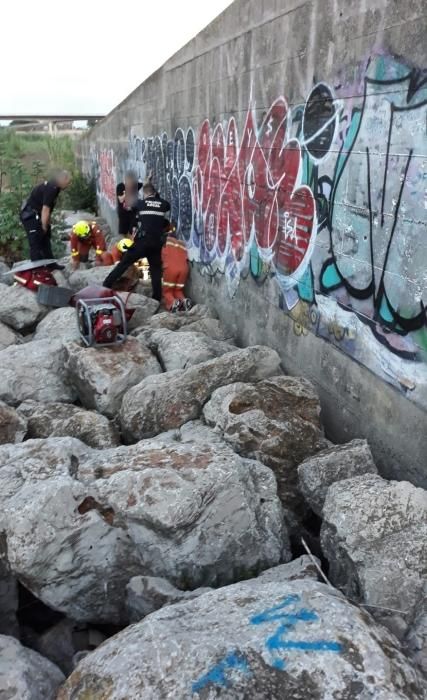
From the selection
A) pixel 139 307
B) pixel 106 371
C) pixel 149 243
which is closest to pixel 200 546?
pixel 106 371

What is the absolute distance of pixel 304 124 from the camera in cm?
492

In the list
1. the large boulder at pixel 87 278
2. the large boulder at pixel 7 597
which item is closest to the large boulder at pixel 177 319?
the large boulder at pixel 87 278

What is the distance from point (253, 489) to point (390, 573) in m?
0.91

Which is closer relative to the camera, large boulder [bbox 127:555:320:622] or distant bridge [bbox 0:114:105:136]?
large boulder [bbox 127:555:320:622]

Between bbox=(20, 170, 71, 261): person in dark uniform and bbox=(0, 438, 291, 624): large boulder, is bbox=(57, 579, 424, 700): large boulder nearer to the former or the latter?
bbox=(0, 438, 291, 624): large boulder

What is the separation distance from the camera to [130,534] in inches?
132

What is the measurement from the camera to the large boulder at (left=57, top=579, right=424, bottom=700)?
213 centimetres

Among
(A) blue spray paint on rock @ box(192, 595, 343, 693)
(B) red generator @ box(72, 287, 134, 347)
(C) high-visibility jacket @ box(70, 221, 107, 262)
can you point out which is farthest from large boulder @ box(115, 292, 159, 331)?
(A) blue spray paint on rock @ box(192, 595, 343, 693)

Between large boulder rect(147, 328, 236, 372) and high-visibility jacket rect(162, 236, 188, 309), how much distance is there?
2131mm

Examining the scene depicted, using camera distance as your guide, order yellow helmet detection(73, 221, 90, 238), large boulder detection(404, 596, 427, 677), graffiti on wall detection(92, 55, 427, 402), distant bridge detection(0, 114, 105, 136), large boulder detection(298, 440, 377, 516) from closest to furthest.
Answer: large boulder detection(404, 596, 427, 677), graffiti on wall detection(92, 55, 427, 402), large boulder detection(298, 440, 377, 516), yellow helmet detection(73, 221, 90, 238), distant bridge detection(0, 114, 105, 136)

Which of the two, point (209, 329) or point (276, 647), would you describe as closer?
point (276, 647)

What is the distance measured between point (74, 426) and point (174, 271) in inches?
156

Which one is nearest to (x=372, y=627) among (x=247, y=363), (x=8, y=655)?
(x=8, y=655)

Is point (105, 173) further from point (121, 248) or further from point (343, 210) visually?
point (343, 210)
